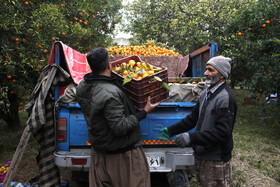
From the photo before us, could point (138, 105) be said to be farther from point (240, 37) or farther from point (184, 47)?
point (184, 47)

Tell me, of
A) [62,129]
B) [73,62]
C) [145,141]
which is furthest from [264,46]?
[62,129]

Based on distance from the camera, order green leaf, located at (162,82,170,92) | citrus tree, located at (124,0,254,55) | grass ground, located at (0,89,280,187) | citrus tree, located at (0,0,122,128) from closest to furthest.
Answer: green leaf, located at (162,82,170,92)
grass ground, located at (0,89,280,187)
citrus tree, located at (0,0,122,128)
citrus tree, located at (124,0,254,55)

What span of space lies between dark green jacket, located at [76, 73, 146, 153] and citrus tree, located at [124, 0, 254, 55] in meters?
9.32

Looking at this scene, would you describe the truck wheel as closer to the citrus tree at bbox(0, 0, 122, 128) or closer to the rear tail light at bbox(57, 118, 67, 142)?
the rear tail light at bbox(57, 118, 67, 142)

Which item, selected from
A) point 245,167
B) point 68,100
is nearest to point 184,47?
point 245,167

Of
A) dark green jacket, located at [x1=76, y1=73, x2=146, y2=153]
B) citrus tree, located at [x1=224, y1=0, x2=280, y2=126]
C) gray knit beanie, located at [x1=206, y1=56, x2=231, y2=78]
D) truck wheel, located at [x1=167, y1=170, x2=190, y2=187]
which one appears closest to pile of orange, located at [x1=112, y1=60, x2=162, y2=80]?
dark green jacket, located at [x1=76, y1=73, x2=146, y2=153]

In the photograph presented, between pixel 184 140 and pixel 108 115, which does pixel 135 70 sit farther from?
pixel 184 140

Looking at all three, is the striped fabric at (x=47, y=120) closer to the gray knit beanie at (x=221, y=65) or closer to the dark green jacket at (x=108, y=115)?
the dark green jacket at (x=108, y=115)

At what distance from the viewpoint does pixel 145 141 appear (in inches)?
136

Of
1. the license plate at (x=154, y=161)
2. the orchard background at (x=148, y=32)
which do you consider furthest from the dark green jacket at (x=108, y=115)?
the orchard background at (x=148, y=32)

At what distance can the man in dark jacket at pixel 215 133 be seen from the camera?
91.2 inches

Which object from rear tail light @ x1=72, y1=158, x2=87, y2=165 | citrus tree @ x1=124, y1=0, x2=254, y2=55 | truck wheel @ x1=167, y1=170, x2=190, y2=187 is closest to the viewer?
rear tail light @ x1=72, y1=158, x2=87, y2=165

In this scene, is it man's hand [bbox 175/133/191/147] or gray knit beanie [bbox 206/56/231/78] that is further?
gray knit beanie [bbox 206/56/231/78]

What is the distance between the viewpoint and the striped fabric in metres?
3.39
